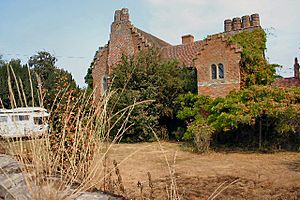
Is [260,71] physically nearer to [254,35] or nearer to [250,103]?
[254,35]

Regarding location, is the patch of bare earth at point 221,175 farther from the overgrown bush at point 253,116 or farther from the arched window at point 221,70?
the arched window at point 221,70

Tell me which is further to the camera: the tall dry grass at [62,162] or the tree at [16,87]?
the tree at [16,87]

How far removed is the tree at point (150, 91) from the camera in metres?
16.2

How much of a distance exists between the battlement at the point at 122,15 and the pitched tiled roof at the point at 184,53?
11.4 ft

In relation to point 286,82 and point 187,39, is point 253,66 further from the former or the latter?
point 187,39

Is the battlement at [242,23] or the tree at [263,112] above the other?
the battlement at [242,23]

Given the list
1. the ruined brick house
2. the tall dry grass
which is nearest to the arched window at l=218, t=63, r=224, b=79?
the ruined brick house

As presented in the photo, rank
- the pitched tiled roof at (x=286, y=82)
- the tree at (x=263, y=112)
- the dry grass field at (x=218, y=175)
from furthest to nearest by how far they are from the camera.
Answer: the pitched tiled roof at (x=286, y=82), the tree at (x=263, y=112), the dry grass field at (x=218, y=175)

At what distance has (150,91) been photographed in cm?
1647

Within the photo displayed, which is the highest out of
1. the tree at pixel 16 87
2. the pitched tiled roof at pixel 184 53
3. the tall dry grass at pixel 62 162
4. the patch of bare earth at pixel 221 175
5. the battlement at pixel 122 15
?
the battlement at pixel 122 15

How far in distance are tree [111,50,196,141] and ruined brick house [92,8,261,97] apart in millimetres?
1395

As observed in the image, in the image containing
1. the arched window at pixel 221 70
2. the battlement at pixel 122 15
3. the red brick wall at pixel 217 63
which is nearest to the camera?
the red brick wall at pixel 217 63

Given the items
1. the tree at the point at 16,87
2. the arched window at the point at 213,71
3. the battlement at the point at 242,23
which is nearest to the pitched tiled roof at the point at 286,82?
the battlement at the point at 242,23

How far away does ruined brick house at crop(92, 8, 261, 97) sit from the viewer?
15.0 meters
